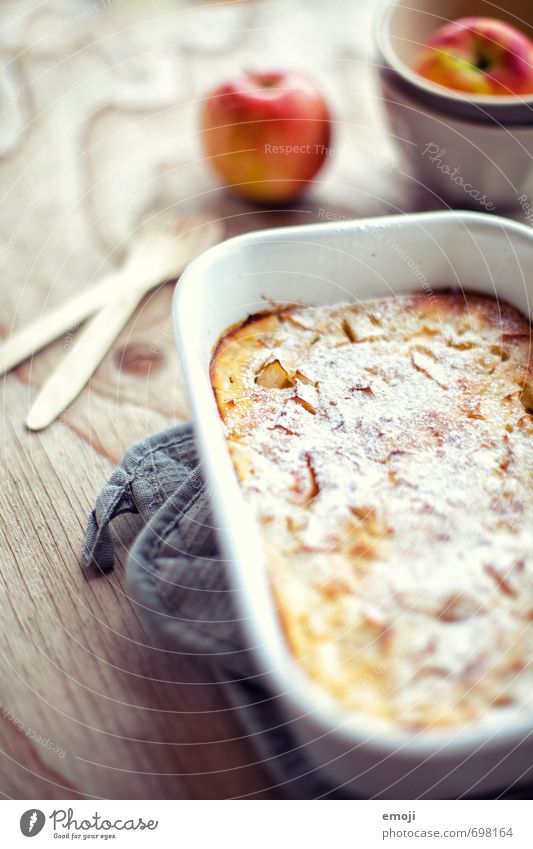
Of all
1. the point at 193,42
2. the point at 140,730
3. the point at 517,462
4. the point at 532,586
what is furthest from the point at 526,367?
the point at 193,42

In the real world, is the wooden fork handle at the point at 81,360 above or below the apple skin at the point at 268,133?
below

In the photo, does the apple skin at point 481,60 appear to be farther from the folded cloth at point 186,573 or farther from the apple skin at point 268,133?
the folded cloth at point 186,573

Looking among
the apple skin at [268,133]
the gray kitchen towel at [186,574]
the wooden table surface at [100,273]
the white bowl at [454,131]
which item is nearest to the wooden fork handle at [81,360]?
the wooden table surface at [100,273]

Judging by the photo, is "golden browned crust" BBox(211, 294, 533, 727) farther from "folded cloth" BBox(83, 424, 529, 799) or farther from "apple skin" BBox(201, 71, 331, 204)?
"apple skin" BBox(201, 71, 331, 204)

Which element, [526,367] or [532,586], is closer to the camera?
[532,586]
